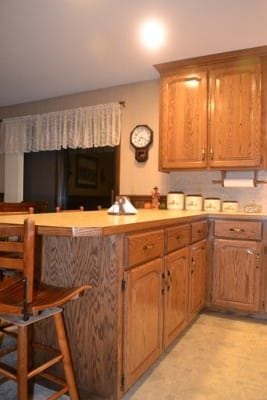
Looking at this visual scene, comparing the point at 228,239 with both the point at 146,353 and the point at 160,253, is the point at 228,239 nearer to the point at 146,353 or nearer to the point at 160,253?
the point at 160,253

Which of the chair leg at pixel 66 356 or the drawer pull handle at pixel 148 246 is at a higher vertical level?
the drawer pull handle at pixel 148 246

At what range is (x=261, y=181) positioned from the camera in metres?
3.07

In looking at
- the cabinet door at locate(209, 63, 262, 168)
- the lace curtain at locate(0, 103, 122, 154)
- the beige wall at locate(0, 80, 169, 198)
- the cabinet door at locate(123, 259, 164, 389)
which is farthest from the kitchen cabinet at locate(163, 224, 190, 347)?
the lace curtain at locate(0, 103, 122, 154)

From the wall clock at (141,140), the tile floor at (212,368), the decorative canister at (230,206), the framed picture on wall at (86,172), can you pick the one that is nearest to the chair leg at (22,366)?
the tile floor at (212,368)

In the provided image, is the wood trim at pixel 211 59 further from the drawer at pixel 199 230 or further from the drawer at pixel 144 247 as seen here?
the drawer at pixel 144 247

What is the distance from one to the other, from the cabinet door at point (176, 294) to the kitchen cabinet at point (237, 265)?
1.96 feet

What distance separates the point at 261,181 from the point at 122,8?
6.43 feet

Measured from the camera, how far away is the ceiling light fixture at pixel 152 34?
238 centimetres

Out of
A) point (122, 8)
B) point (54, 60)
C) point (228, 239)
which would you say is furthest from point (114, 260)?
point (54, 60)

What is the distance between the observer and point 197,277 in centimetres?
255

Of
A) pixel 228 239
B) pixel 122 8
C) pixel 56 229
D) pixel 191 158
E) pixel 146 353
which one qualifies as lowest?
pixel 146 353

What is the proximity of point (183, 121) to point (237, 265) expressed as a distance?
57.1 inches

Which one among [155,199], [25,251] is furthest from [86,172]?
[25,251]

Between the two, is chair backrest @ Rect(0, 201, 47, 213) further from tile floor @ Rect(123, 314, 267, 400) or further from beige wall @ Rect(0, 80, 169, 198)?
tile floor @ Rect(123, 314, 267, 400)
